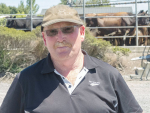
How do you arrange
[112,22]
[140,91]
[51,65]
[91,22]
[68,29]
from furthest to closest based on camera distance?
[112,22] → [91,22] → [140,91] → [51,65] → [68,29]

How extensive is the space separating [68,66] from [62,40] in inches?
11.0

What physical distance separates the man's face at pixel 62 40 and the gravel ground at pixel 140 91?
4281 mm

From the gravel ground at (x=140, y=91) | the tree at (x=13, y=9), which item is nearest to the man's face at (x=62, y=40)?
the gravel ground at (x=140, y=91)

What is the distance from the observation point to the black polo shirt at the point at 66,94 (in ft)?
7.43

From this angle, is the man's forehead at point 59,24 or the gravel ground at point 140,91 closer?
the man's forehead at point 59,24

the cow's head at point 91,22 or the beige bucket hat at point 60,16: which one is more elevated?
the cow's head at point 91,22

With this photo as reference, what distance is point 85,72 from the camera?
8.10 feet

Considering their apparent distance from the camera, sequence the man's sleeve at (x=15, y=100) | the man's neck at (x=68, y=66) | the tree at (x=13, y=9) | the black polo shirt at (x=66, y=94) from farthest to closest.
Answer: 1. the tree at (x=13, y=9)
2. the man's neck at (x=68, y=66)
3. the man's sleeve at (x=15, y=100)
4. the black polo shirt at (x=66, y=94)

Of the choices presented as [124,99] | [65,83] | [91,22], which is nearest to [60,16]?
[65,83]

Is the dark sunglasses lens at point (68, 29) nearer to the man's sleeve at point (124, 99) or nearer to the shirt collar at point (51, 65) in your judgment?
the shirt collar at point (51, 65)

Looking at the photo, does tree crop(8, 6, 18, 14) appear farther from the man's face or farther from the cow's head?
the man's face

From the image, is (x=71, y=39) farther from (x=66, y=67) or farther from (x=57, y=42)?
(x=66, y=67)

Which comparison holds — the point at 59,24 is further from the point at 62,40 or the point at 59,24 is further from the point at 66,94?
the point at 66,94

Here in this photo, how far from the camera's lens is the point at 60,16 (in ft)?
7.63
